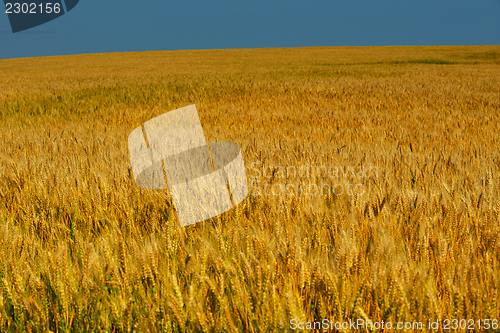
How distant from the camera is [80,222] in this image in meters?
1.80

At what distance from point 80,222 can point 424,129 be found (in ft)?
12.7

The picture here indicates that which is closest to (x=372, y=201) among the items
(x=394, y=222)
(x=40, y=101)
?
(x=394, y=222)

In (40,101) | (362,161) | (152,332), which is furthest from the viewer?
(40,101)

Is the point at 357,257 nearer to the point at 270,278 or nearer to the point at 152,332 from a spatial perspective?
the point at 270,278

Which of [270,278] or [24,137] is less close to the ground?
[24,137]

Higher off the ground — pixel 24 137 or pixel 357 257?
pixel 24 137

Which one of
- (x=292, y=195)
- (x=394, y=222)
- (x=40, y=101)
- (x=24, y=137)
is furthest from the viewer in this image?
(x=40, y=101)

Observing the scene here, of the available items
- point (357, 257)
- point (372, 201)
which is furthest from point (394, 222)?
point (357, 257)

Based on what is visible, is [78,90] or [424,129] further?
[78,90]

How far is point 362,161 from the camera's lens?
8.52 feet

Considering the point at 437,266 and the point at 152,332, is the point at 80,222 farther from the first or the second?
the point at 437,266

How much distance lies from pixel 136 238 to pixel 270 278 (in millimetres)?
766

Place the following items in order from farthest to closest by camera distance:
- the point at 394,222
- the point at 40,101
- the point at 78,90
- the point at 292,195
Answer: the point at 78,90 < the point at 40,101 < the point at 292,195 < the point at 394,222

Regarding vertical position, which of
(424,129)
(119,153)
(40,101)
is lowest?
(424,129)
